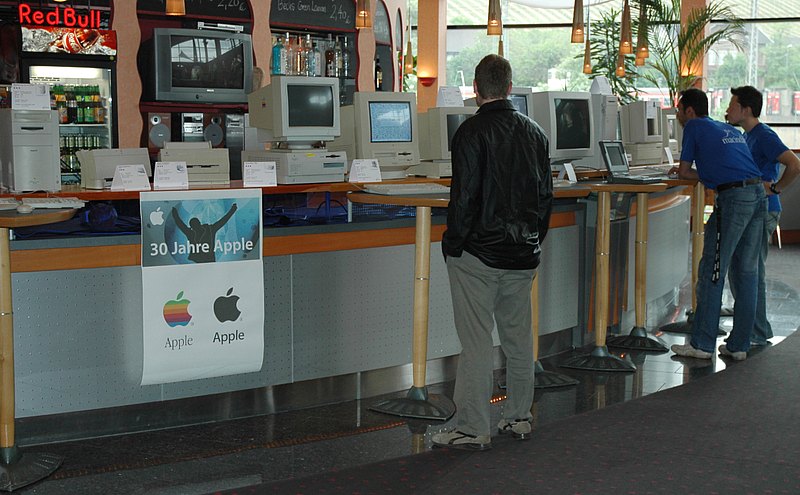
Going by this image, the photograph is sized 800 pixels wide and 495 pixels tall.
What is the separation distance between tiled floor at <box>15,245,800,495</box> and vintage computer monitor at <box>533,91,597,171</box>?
184cm

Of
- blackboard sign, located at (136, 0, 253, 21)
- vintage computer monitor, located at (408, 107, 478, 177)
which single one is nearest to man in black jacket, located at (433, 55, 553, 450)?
vintage computer monitor, located at (408, 107, 478, 177)

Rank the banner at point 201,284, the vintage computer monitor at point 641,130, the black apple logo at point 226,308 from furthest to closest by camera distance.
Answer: the vintage computer monitor at point 641,130 → the black apple logo at point 226,308 → the banner at point 201,284

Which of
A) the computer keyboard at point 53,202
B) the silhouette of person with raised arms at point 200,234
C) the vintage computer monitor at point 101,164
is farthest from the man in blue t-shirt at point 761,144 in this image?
the computer keyboard at point 53,202

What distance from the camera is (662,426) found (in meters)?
3.54

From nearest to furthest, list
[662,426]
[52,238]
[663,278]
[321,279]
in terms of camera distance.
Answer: [52,238]
[662,426]
[321,279]
[663,278]

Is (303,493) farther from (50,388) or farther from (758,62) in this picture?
(758,62)

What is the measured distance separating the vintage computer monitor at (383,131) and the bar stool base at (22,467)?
2.50 metres

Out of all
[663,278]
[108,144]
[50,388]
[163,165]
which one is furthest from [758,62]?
[50,388]

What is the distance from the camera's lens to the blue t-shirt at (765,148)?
471cm

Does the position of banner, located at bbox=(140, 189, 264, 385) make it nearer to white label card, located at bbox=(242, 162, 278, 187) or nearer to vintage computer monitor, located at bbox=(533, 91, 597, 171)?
white label card, located at bbox=(242, 162, 278, 187)

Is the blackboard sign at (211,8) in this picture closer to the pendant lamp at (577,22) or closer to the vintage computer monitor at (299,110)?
the vintage computer monitor at (299,110)

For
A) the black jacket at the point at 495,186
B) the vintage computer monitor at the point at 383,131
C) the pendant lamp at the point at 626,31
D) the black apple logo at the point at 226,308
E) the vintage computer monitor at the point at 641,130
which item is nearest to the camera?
the black jacket at the point at 495,186

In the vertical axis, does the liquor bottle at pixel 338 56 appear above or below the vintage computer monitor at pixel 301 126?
above

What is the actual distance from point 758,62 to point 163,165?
11.1m
